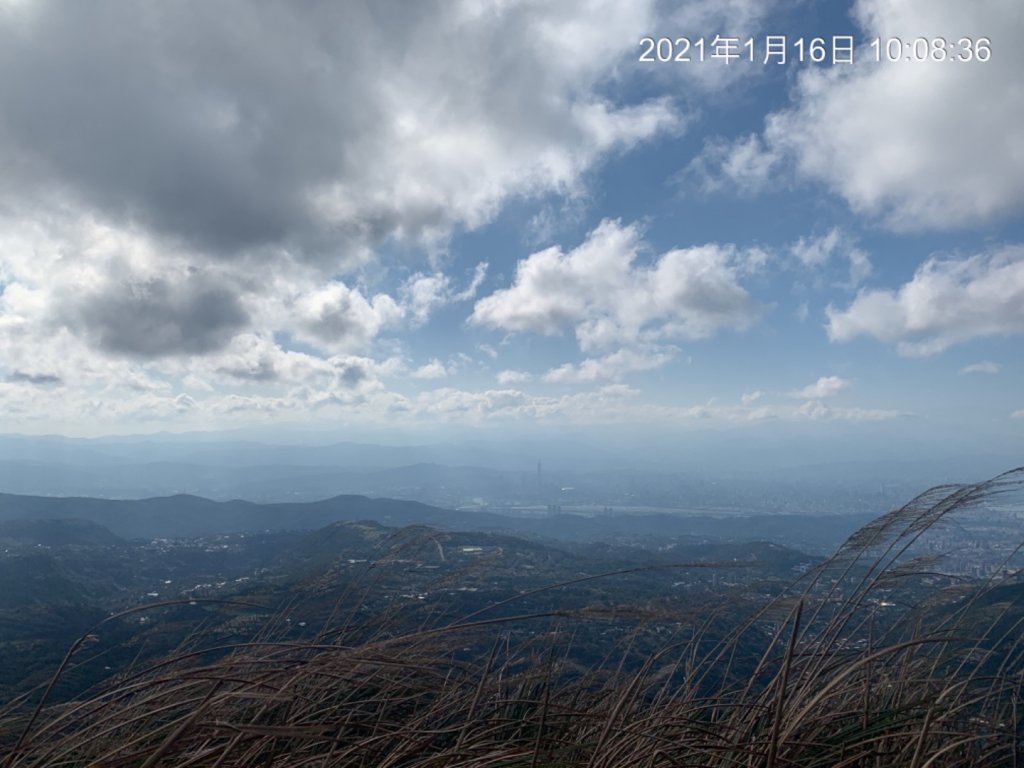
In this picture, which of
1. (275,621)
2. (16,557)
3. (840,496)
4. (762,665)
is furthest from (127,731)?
(840,496)

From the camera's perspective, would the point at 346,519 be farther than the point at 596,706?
Yes

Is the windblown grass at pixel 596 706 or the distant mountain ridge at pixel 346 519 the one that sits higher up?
the windblown grass at pixel 596 706

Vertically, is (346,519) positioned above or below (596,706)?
below

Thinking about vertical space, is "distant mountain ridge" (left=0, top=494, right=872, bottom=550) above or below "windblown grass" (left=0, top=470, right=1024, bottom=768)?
below

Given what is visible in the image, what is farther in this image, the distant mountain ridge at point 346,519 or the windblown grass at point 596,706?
the distant mountain ridge at point 346,519

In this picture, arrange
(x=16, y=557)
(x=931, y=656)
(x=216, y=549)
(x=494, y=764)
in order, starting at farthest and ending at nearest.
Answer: (x=216, y=549) < (x=16, y=557) < (x=931, y=656) < (x=494, y=764)

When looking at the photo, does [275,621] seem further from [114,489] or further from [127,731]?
[114,489]

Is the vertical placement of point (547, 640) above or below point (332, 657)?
below

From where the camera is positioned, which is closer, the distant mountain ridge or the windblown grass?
the windblown grass
